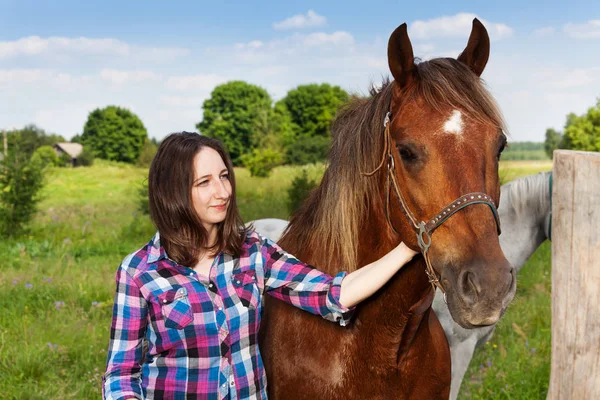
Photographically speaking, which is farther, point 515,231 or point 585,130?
point 585,130

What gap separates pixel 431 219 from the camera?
5.33 ft

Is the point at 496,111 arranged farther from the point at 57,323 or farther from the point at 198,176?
the point at 57,323

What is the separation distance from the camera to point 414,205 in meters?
1.70

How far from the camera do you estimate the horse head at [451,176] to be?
150 centimetres

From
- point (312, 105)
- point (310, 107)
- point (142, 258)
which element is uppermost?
point (312, 105)

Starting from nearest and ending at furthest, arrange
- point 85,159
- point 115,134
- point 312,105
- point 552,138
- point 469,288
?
point 469,288 → point 552,138 → point 312,105 → point 85,159 → point 115,134

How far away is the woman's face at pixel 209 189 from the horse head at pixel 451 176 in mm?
596

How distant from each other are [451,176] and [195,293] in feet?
3.10

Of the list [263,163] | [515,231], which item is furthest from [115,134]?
[515,231]

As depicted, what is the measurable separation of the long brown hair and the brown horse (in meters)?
0.56

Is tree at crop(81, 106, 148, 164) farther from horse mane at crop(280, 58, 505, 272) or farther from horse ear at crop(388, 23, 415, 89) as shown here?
horse ear at crop(388, 23, 415, 89)

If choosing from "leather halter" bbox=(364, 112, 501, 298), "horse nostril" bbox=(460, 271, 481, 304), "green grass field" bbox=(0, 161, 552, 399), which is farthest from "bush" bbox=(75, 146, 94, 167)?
"horse nostril" bbox=(460, 271, 481, 304)

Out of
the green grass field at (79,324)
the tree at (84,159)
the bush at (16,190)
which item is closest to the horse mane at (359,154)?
the green grass field at (79,324)

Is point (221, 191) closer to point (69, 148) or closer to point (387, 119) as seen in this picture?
point (387, 119)
